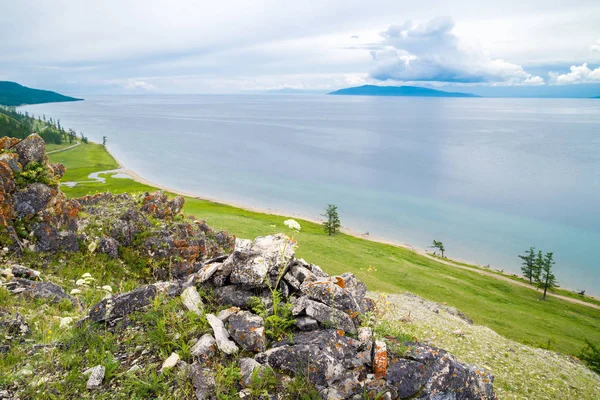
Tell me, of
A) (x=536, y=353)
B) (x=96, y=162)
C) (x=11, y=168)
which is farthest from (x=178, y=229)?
(x=96, y=162)

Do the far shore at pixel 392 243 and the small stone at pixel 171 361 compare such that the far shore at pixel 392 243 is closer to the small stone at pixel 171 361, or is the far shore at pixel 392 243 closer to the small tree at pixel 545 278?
the small tree at pixel 545 278

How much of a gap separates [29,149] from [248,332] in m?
18.6

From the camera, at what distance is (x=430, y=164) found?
146 m

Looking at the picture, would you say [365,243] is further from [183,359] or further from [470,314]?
[183,359]

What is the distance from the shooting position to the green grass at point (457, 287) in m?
38.2

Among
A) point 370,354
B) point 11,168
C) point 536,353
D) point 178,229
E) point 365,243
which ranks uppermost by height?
point 11,168

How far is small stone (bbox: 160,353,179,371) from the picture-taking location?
738 centimetres

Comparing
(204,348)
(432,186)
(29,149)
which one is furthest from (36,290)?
(432,186)

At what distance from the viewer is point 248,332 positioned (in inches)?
318

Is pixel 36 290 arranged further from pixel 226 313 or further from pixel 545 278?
pixel 545 278

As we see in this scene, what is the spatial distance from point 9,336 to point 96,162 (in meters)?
150

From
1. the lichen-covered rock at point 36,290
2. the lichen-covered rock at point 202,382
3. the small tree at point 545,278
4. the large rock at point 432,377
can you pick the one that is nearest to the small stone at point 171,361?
the lichen-covered rock at point 202,382

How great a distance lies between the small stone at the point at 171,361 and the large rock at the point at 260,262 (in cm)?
271

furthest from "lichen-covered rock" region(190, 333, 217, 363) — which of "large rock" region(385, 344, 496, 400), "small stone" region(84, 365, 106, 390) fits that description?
"large rock" region(385, 344, 496, 400)
